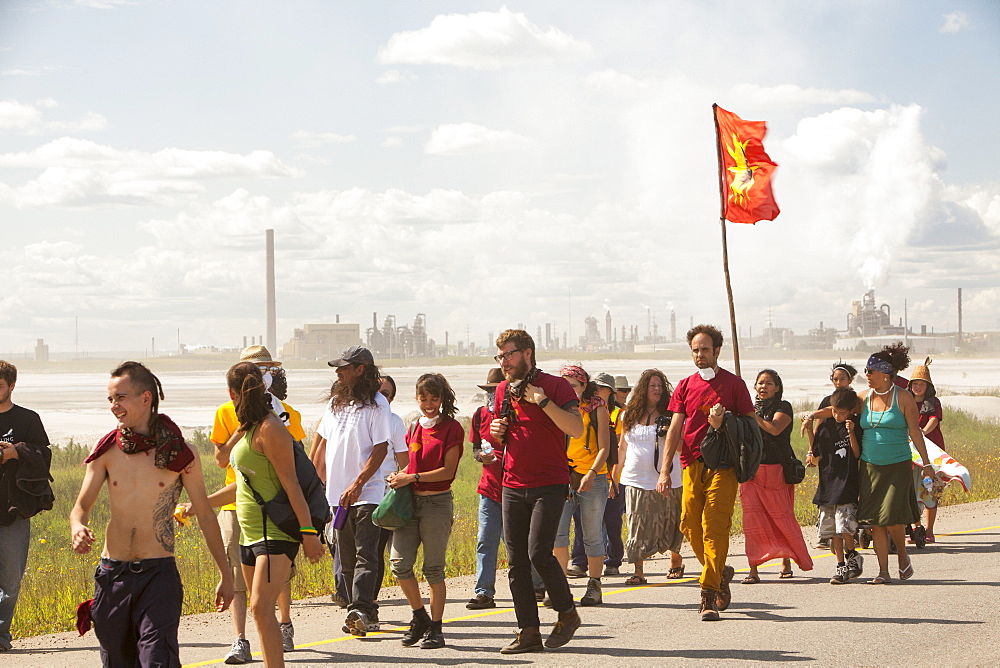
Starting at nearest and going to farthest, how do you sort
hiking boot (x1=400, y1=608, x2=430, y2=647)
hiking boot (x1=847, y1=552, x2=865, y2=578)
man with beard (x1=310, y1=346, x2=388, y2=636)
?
hiking boot (x1=400, y1=608, x2=430, y2=647) < man with beard (x1=310, y1=346, x2=388, y2=636) < hiking boot (x1=847, y1=552, x2=865, y2=578)

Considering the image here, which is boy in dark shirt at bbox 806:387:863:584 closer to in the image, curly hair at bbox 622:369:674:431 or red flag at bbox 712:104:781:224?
curly hair at bbox 622:369:674:431

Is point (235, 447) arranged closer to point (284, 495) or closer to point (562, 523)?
point (284, 495)

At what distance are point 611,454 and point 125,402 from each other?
20.4 ft

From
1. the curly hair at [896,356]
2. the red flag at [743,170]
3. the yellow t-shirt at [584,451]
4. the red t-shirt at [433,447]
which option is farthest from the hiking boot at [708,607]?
the red flag at [743,170]

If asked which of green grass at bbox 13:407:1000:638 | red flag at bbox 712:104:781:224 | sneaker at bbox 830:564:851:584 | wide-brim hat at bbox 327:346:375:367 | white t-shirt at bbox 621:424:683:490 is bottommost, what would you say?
green grass at bbox 13:407:1000:638

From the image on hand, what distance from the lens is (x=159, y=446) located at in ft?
17.3

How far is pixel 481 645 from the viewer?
25.8 ft

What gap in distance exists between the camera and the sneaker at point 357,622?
7.97 meters

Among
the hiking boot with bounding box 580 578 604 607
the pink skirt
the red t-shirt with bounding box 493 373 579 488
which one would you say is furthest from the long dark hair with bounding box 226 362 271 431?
the pink skirt

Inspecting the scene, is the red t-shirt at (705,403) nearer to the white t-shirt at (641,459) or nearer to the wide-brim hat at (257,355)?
the white t-shirt at (641,459)

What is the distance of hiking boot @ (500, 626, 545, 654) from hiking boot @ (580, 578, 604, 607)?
1.79 metres

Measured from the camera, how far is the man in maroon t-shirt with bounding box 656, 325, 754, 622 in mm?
8750

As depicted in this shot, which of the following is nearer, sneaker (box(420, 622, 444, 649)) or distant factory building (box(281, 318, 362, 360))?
sneaker (box(420, 622, 444, 649))

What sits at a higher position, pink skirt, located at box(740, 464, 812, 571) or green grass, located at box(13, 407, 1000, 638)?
pink skirt, located at box(740, 464, 812, 571)
